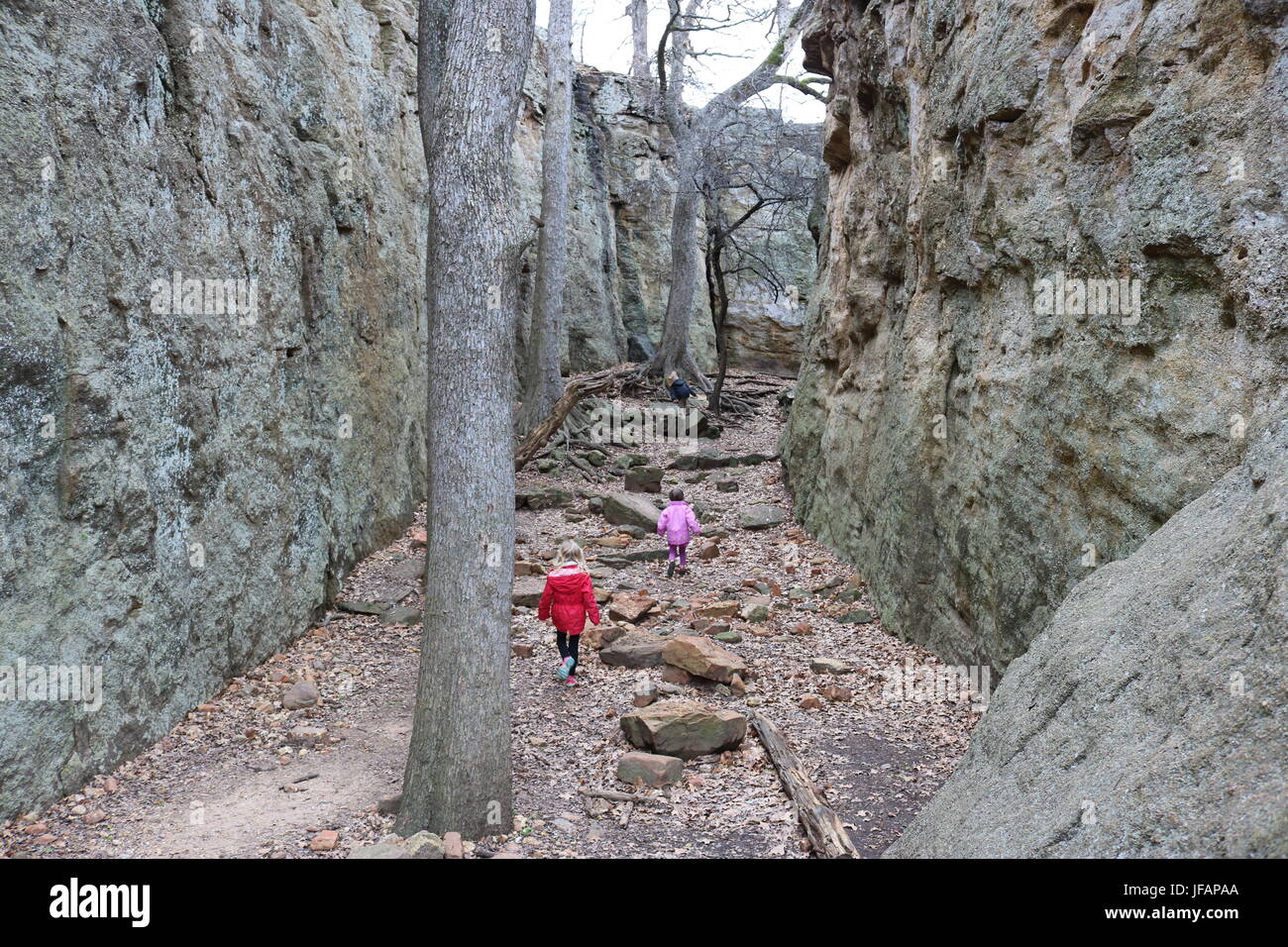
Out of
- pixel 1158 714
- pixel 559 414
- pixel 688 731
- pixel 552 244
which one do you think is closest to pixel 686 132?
pixel 552 244

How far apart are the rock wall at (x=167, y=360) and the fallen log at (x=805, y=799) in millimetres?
4217

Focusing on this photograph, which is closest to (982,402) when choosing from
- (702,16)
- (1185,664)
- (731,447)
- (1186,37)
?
(1186,37)

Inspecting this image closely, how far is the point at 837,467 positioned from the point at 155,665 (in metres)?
7.67

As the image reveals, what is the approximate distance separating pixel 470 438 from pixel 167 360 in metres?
2.75

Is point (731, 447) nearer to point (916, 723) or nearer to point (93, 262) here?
point (916, 723)

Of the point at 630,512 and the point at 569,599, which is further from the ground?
the point at 630,512

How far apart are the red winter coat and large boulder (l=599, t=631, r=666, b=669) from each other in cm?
53

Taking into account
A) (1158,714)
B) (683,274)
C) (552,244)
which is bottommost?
(1158,714)

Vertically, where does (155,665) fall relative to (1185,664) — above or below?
below

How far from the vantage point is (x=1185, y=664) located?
10.2 ft

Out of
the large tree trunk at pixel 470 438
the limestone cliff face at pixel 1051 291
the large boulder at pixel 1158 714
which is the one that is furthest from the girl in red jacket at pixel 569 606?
the large boulder at pixel 1158 714

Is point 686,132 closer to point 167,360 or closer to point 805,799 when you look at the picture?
point 167,360

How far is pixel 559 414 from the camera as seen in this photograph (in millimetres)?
14891

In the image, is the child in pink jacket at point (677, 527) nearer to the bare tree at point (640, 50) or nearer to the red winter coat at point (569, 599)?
the red winter coat at point (569, 599)
